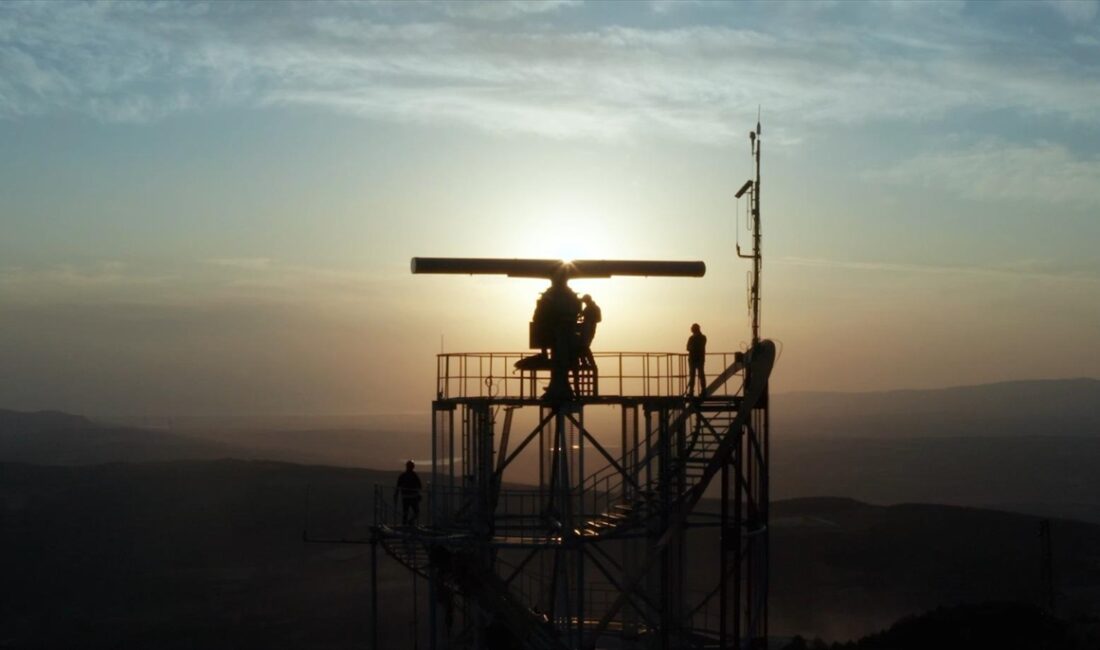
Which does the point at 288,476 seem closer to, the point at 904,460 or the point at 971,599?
the point at 971,599

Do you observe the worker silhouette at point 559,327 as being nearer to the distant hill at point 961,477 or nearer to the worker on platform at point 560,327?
the worker on platform at point 560,327

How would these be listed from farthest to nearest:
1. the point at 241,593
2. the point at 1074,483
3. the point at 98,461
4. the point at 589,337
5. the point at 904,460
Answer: the point at 904,460 < the point at 98,461 < the point at 1074,483 < the point at 241,593 < the point at 589,337

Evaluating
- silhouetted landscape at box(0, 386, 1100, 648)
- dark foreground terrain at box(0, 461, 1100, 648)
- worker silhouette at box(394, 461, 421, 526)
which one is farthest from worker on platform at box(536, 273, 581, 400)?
dark foreground terrain at box(0, 461, 1100, 648)

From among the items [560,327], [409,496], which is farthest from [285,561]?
[560,327]

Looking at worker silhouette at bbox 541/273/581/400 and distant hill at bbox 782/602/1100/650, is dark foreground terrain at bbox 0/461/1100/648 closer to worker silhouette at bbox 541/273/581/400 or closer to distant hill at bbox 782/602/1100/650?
distant hill at bbox 782/602/1100/650

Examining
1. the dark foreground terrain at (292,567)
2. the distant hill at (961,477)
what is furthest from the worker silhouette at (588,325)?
the distant hill at (961,477)

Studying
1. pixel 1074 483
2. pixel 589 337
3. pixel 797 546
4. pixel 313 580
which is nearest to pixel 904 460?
pixel 1074 483
